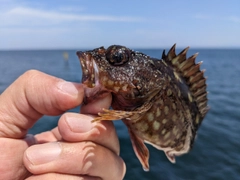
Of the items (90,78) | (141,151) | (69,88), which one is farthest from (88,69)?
(141,151)

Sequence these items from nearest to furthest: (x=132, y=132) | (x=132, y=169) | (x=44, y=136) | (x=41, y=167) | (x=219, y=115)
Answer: (x=41, y=167) < (x=132, y=132) < (x=44, y=136) < (x=132, y=169) < (x=219, y=115)

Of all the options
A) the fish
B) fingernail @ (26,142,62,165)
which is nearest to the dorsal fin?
the fish

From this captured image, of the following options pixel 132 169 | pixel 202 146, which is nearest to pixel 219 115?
pixel 202 146

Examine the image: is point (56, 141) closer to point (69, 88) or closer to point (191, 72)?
point (69, 88)

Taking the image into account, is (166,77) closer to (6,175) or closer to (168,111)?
(168,111)

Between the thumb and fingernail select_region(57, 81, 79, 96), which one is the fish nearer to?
fingernail select_region(57, 81, 79, 96)

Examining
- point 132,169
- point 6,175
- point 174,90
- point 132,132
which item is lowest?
point 132,169
